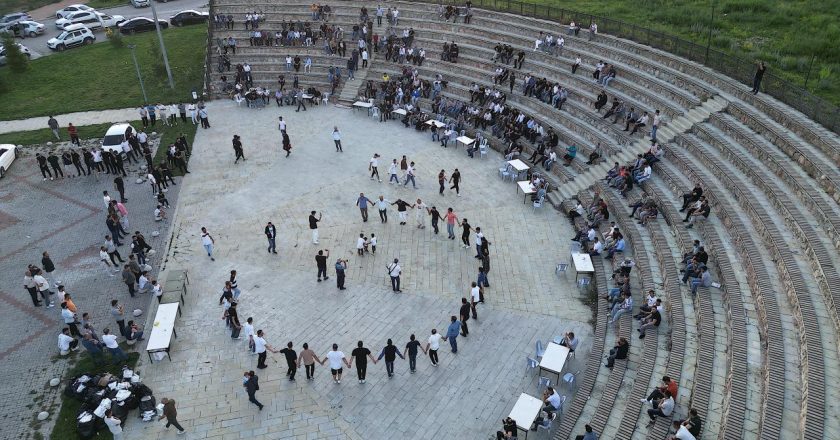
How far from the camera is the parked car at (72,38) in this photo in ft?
153

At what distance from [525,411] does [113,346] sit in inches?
479

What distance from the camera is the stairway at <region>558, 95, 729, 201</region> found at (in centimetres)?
2444

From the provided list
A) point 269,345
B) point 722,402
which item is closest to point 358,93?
point 269,345

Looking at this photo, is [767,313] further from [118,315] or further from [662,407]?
[118,315]

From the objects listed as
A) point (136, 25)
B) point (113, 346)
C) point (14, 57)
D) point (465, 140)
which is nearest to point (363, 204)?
point (465, 140)

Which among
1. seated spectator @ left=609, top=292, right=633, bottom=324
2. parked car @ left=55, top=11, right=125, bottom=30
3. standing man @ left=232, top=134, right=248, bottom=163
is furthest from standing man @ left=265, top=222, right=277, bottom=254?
parked car @ left=55, top=11, right=125, bottom=30

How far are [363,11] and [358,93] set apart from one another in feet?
22.5

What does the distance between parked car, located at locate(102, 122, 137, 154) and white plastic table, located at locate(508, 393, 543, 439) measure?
79.7 feet

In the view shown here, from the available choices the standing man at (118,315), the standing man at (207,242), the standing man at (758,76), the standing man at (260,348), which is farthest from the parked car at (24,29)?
the standing man at (758,76)

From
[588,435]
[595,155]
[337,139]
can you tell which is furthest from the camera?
[337,139]

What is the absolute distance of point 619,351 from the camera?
52.5 ft

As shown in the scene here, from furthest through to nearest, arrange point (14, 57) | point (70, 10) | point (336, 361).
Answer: point (70, 10) < point (14, 57) < point (336, 361)

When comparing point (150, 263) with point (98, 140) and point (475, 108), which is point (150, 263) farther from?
point (475, 108)

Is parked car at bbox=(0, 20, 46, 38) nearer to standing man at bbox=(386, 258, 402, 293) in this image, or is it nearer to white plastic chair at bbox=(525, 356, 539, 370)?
standing man at bbox=(386, 258, 402, 293)
